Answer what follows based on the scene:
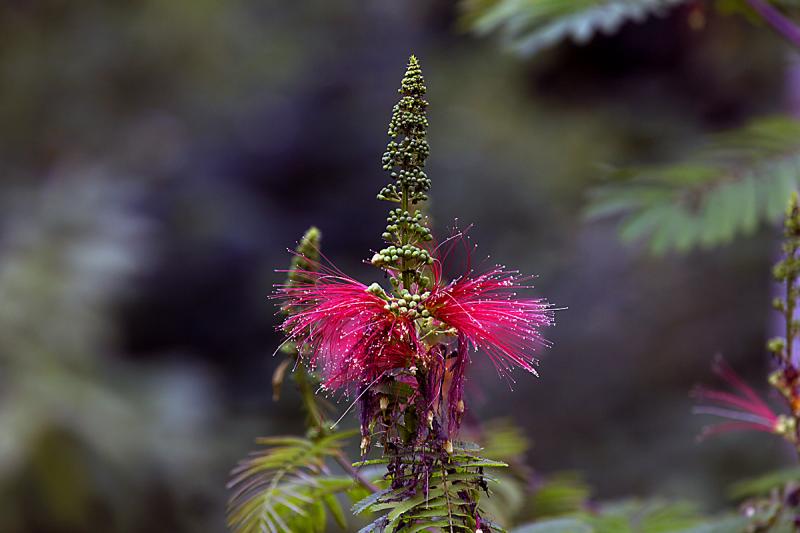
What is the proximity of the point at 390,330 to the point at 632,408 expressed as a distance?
7329 mm

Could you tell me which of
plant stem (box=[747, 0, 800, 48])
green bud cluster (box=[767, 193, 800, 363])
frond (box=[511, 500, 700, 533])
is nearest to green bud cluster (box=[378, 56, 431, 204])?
green bud cluster (box=[767, 193, 800, 363])

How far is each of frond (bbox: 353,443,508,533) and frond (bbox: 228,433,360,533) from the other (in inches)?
12.2

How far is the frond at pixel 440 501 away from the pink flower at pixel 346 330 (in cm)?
15

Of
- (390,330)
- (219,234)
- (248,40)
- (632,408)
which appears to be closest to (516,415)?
(632,408)

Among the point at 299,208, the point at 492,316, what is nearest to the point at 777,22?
the point at 492,316

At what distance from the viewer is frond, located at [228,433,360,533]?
168cm

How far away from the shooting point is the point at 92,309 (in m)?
6.23

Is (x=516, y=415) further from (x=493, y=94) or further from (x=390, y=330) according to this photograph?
(x=390, y=330)

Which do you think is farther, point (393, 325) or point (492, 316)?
point (492, 316)

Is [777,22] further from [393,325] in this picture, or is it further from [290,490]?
[290,490]

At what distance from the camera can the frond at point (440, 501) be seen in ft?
4.42

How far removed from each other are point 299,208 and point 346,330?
814cm

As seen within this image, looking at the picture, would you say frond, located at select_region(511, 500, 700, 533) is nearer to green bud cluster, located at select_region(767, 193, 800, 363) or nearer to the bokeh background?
green bud cluster, located at select_region(767, 193, 800, 363)

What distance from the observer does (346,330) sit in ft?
5.04
